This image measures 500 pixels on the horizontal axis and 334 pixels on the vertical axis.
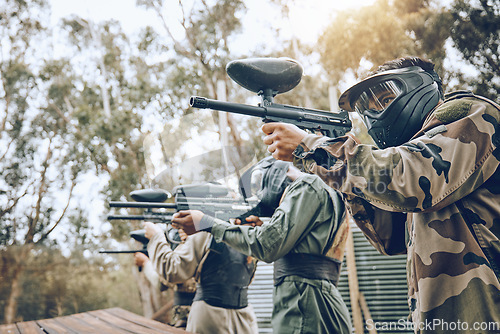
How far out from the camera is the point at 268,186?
8.73 ft

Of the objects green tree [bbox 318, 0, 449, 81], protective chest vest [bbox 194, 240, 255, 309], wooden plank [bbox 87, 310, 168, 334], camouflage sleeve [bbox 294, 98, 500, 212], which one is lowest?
wooden plank [bbox 87, 310, 168, 334]

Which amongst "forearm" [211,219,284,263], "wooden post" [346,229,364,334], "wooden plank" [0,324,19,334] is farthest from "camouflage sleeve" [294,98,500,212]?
"wooden post" [346,229,364,334]

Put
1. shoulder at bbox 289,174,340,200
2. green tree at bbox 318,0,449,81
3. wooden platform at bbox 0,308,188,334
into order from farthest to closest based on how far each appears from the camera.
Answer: green tree at bbox 318,0,449,81
wooden platform at bbox 0,308,188,334
shoulder at bbox 289,174,340,200

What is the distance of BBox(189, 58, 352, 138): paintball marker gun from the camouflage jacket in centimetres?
37

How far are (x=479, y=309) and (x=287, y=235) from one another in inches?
41.7

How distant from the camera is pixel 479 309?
1290 mm

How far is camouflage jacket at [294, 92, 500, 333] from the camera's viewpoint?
Answer: 1.32 meters

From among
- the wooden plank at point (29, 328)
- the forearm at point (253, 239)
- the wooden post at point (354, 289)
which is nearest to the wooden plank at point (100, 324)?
the wooden plank at point (29, 328)

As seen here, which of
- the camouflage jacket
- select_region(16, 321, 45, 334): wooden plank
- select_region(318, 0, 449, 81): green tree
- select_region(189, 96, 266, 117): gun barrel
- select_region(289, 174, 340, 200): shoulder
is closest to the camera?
the camouflage jacket

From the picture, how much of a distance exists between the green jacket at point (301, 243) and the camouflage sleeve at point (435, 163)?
0.88 metres

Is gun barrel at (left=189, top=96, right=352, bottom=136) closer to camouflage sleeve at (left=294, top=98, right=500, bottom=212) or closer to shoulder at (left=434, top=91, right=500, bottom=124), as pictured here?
A: camouflage sleeve at (left=294, top=98, right=500, bottom=212)

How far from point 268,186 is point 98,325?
1.49 metres

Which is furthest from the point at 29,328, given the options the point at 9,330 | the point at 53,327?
the point at 53,327

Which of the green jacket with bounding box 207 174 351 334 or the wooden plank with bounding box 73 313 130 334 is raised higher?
the green jacket with bounding box 207 174 351 334
